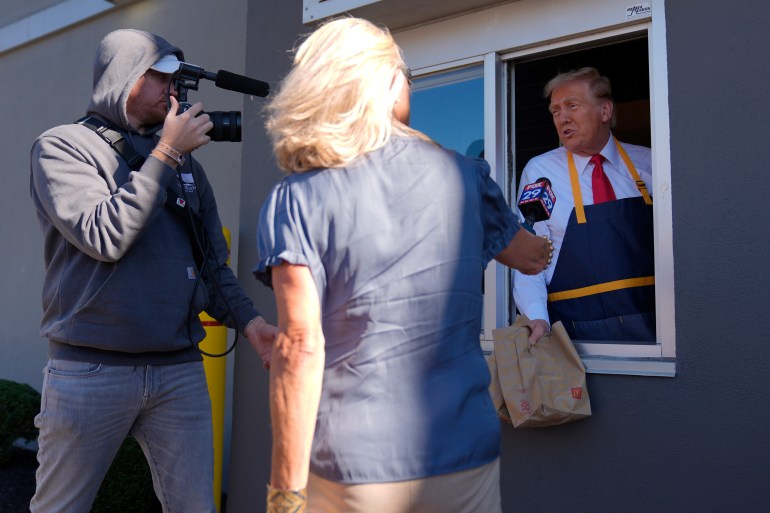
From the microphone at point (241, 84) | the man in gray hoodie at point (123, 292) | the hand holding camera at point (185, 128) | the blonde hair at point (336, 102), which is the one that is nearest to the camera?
the blonde hair at point (336, 102)

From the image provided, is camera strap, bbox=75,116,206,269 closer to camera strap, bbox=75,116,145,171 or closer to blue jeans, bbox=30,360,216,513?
camera strap, bbox=75,116,145,171

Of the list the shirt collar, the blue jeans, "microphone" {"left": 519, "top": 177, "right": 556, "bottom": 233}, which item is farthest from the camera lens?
the shirt collar

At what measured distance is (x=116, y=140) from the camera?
8.46 ft

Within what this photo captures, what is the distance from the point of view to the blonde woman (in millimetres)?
→ 1582

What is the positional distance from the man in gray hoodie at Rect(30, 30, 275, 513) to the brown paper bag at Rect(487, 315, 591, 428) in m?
1.17

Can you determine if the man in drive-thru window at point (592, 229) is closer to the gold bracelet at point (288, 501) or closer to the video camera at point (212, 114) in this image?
the video camera at point (212, 114)

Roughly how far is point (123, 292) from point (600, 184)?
8.04 feet

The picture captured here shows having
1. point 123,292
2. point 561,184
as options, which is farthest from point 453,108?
point 123,292

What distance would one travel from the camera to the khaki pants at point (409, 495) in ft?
5.14

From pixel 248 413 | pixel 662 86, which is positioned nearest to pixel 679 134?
pixel 662 86

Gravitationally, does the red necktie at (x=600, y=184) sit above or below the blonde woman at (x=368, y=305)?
above

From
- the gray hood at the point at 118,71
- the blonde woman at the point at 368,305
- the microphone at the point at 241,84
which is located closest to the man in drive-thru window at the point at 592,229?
the microphone at the point at 241,84

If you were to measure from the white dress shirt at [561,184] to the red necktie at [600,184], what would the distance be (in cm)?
2

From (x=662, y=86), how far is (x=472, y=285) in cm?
196
